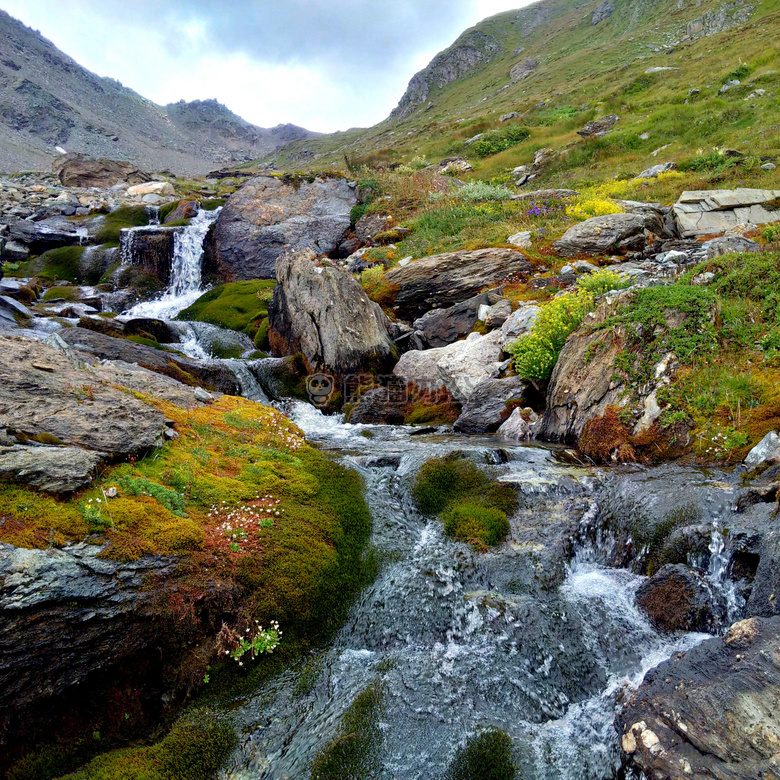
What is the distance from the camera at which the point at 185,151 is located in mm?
155000

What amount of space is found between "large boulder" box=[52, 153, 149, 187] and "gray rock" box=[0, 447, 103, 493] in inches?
2301

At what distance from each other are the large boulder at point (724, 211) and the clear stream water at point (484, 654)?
13931 mm

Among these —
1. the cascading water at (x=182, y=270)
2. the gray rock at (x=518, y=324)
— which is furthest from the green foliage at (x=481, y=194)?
the cascading water at (x=182, y=270)

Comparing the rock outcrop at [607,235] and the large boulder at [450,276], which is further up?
the rock outcrop at [607,235]

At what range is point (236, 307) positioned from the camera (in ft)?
76.3

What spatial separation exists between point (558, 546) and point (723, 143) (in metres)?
28.5

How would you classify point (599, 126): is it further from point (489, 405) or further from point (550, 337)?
point (489, 405)

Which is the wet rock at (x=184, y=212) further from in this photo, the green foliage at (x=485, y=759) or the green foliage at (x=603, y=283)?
the green foliage at (x=485, y=759)

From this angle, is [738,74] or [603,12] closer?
[738,74]

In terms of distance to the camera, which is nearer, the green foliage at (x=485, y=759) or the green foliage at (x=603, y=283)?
the green foliage at (x=485, y=759)

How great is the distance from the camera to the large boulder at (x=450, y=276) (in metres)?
18.7

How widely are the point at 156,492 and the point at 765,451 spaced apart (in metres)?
8.52

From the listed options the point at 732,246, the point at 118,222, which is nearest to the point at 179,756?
the point at 732,246

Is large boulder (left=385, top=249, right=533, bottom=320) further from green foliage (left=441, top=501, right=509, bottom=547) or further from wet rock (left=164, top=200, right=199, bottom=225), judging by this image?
wet rock (left=164, top=200, right=199, bottom=225)
